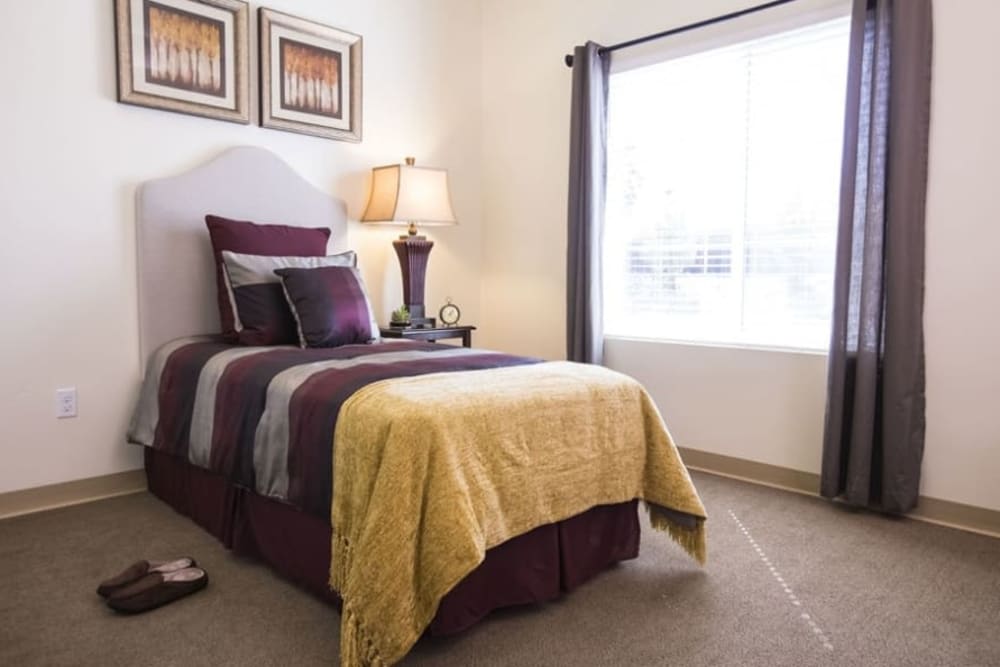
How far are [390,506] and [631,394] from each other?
2.98 feet

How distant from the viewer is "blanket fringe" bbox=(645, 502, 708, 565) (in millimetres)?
2168

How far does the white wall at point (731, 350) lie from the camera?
102 inches

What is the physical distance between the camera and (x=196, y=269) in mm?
3068

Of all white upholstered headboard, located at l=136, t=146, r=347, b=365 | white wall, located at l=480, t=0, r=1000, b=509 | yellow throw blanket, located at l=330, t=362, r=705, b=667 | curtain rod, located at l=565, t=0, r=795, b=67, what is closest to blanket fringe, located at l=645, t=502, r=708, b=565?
yellow throw blanket, located at l=330, t=362, r=705, b=667

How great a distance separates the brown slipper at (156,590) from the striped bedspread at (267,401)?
0.30 m

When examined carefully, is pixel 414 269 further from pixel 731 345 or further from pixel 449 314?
pixel 731 345

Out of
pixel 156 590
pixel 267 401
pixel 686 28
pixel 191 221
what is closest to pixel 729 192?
pixel 686 28

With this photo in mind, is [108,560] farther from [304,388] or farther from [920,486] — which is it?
[920,486]

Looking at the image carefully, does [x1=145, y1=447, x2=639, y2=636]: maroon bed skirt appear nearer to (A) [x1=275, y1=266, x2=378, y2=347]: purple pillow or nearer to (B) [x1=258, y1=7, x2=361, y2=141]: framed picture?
(A) [x1=275, y1=266, x2=378, y2=347]: purple pillow

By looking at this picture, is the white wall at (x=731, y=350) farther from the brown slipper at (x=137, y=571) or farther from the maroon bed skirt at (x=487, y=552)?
the brown slipper at (x=137, y=571)

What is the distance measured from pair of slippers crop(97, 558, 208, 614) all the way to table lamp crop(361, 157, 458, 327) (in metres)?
1.87

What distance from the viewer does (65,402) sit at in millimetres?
2775

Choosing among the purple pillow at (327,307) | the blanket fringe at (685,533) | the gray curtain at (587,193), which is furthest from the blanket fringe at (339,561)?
the gray curtain at (587,193)

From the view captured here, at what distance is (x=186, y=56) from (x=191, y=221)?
2.36 feet
